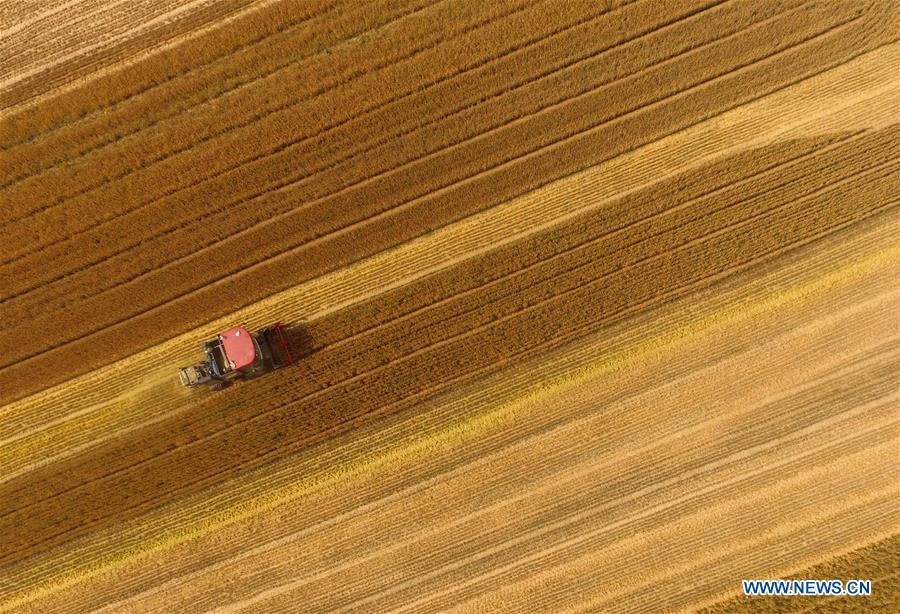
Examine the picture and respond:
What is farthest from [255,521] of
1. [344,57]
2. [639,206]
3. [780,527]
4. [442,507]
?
[780,527]

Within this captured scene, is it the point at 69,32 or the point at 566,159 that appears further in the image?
the point at 566,159

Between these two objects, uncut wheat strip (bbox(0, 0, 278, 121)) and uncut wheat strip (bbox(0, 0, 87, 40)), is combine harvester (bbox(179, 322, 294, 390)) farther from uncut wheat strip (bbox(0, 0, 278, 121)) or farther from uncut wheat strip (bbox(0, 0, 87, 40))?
uncut wheat strip (bbox(0, 0, 87, 40))

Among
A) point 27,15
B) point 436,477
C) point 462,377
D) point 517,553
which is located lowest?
point 517,553

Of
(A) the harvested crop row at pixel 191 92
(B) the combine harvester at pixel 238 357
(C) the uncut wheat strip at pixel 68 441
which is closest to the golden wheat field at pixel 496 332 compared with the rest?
(C) the uncut wheat strip at pixel 68 441

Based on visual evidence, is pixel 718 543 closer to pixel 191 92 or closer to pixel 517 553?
pixel 517 553

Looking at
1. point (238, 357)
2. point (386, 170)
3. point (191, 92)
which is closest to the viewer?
point (238, 357)

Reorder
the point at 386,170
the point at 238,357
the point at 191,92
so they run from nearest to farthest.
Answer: the point at 238,357 → the point at 191,92 → the point at 386,170

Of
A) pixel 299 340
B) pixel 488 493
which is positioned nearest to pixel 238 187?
pixel 299 340

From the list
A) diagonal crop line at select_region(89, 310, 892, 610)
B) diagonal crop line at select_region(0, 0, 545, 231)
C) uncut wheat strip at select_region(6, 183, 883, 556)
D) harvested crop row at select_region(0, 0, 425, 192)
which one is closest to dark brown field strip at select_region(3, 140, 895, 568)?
uncut wheat strip at select_region(6, 183, 883, 556)
